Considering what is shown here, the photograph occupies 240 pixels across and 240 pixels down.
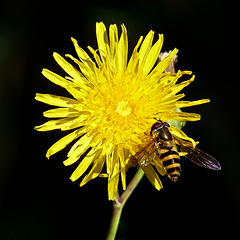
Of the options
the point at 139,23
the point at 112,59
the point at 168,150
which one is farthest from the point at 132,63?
the point at 139,23

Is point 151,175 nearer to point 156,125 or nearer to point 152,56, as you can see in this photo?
point 156,125

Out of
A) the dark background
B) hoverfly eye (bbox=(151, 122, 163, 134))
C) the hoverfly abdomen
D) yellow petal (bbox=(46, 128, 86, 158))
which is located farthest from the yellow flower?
the dark background

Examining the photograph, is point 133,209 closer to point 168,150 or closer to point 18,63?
point 168,150

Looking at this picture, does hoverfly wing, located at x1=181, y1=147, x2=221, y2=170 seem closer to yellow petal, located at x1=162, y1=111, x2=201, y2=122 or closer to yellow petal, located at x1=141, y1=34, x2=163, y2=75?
yellow petal, located at x1=162, y1=111, x2=201, y2=122

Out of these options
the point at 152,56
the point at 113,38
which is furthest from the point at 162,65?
the point at 113,38

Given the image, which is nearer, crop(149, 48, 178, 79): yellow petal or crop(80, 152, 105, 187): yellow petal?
crop(80, 152, 105, 187): yellow petal

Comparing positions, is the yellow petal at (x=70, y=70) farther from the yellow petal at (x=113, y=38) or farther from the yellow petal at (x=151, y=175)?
the yellow petal at (x=151, y=175)
